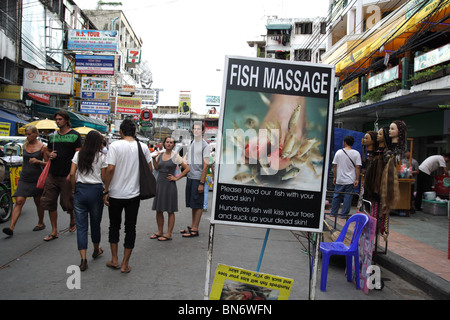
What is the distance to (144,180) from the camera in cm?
430

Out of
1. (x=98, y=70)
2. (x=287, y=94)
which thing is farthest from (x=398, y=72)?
(x=98, y=70)

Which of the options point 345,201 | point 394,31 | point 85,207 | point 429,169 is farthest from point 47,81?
point 429,169

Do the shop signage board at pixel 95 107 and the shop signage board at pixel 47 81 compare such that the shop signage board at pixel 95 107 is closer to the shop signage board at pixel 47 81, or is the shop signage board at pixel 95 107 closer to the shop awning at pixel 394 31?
the shop signage board at pixel 47 81

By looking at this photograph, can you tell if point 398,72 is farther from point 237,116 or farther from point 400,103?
point 237,116

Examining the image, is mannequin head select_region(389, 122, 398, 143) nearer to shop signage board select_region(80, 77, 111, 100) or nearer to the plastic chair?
the plastic chair

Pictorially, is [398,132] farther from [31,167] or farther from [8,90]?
[8,90]

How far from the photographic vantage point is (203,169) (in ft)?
19.6

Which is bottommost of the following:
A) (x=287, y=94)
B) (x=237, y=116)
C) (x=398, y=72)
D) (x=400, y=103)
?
(x=237, y=116)

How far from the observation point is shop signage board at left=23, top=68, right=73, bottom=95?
634 inches

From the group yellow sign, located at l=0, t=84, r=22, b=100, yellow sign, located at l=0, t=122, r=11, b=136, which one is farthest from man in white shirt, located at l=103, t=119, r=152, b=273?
yellow sign, located at l=0, t=84, r=22, b=100

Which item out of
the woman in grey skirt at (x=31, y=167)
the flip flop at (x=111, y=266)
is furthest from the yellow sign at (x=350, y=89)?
the flip flop at (x=111, y=266)

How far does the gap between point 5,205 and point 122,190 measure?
3.92 metres

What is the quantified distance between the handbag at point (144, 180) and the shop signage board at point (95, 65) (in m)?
17.0
